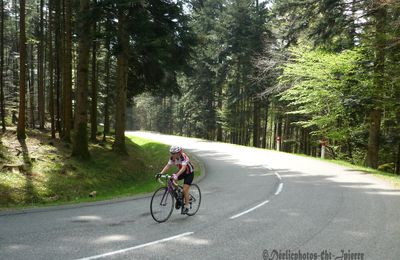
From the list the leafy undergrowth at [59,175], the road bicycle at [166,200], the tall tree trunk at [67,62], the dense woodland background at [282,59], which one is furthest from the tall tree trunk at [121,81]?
the road bicycle at [166,200]

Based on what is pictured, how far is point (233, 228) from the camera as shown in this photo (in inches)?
324

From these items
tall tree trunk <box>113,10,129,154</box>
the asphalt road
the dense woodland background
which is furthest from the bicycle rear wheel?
tall tree trunk <box>113,10,129,154</box>

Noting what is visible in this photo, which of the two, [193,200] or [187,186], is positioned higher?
[187,186]

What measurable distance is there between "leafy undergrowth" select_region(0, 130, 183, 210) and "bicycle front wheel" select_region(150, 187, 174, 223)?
4380 mm

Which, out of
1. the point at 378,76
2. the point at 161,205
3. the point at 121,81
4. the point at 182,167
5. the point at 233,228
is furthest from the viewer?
the point at 121,81

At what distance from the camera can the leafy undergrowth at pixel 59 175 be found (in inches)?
494

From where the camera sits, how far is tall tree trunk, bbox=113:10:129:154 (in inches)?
688

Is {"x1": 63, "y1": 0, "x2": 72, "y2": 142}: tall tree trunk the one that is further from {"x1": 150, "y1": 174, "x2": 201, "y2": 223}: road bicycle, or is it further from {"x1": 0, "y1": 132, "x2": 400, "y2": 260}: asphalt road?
{"x1": 150, "y1": 174, "x2": 201, "y2": 223}: road bicycle

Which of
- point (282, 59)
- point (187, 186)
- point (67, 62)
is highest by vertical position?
point (282, 59)

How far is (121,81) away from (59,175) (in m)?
6.84

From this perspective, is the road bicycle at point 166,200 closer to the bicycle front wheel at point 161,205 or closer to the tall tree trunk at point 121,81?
the bicycle front wheel at point 161,205

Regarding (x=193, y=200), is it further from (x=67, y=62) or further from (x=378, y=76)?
(x=378, y=76)

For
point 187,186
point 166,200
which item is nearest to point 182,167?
point 187,186

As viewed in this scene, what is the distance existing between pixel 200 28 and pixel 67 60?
1029 inches
